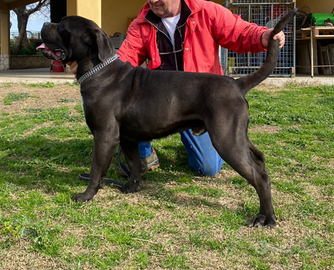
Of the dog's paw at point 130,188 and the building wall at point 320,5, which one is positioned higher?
the building wall at point 320,5

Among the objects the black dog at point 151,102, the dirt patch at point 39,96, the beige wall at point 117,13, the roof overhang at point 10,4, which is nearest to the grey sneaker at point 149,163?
the black dog at point 151,102

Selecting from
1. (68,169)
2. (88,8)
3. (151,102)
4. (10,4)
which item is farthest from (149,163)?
(10,4)

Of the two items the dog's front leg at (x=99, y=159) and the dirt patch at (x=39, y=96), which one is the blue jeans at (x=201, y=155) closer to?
the dog's front leg at (x=99, y=159)

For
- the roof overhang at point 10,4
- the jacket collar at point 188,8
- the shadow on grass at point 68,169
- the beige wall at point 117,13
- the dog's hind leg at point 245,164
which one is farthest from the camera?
the roof overhang at point 10,4

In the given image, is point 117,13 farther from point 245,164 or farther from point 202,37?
point 245,164

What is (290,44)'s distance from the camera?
9.90 metres

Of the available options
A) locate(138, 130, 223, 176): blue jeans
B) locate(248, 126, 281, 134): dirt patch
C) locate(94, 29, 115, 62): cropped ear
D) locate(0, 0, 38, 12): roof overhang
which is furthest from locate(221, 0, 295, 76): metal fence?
locate(0, 0, 38, 12): roof overhang

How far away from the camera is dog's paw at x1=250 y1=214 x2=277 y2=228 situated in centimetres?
288

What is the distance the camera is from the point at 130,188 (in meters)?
3.66

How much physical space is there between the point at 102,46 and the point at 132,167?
120 cm

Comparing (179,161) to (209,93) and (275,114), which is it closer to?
(209,93)

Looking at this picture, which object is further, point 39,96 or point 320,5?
point 320,5

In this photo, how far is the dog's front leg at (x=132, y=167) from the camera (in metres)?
3.67

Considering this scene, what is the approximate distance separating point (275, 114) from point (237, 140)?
3.88 m
